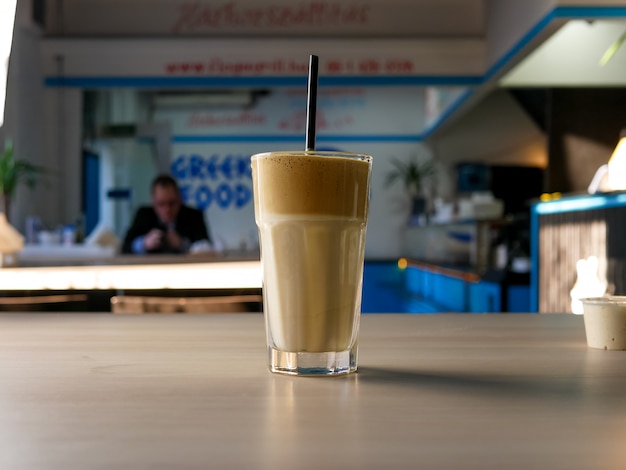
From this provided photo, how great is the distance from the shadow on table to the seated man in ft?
16.5

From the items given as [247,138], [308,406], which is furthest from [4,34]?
[247,138]

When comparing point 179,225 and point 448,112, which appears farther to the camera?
point 448,112

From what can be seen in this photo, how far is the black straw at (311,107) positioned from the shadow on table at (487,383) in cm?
21

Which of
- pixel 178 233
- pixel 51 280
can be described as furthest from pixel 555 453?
pixel 178 233

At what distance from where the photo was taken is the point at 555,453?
1.18 feet

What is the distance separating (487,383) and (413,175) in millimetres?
11332

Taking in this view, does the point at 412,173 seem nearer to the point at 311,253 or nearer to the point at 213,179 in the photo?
the point at 213,179

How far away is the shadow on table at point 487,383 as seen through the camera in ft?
1.67

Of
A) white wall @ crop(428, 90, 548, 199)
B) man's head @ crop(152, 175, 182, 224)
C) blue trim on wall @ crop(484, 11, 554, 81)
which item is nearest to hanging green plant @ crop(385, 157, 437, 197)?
white wall @ crop(428, 90, 548, 199)

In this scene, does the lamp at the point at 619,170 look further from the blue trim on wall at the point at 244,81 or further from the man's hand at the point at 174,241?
the man's hand at the point at 174,241

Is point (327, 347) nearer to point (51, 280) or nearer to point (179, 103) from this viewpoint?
point (51, 280)

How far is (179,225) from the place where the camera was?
5.77 m

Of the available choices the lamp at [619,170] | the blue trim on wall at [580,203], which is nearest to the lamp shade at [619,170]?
the lamp at [619,170]

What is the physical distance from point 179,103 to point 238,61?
571 centimetres
